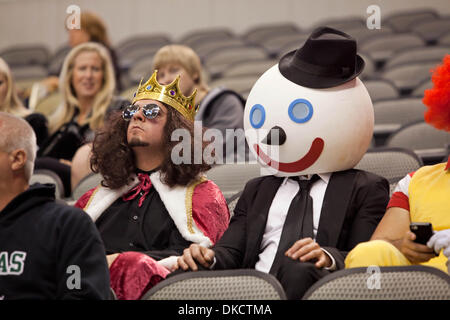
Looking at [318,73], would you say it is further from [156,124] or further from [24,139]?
[24,139]

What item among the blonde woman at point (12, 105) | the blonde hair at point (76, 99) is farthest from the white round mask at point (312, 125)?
the blonde woman at point (12, 105)

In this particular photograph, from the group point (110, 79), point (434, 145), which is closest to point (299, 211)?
point (434, 145)

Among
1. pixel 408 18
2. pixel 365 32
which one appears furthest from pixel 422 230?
pixel 408 18

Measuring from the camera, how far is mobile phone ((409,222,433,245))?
2186 mm

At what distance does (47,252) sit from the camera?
220 centimetres

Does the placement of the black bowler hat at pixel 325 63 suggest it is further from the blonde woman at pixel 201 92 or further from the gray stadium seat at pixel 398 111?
the gray stadium seat at pixel 398 111

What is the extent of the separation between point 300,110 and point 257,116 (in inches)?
6.4

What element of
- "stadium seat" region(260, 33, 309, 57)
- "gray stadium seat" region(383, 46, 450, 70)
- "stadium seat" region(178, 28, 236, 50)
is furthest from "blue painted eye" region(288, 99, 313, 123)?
"stadium seat" region(178, 28, 236, 50)

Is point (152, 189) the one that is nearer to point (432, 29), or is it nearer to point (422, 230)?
point (422, 230)

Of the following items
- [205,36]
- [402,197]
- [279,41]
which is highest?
[402,197]

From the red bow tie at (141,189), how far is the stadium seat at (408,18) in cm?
444

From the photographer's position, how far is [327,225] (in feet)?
Answer: 8.20

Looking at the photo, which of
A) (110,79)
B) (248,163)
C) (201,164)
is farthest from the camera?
(110,79)

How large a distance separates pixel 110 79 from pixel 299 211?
88.8 inches
